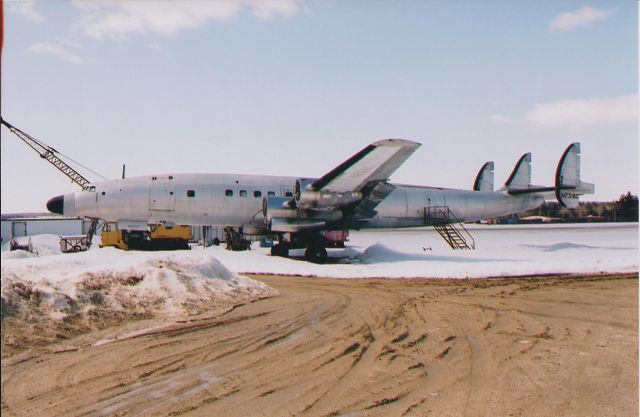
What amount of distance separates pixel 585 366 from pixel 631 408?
1.38 metres

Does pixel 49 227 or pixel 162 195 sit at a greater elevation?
pixel 162 195

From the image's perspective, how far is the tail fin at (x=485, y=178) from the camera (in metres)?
28.3

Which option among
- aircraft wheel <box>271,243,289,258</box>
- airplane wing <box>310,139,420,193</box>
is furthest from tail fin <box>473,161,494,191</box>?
aircraft wheel <box>271,243,289,258</box>

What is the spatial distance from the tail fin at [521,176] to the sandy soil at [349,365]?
1840cm

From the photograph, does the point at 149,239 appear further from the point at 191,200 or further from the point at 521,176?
the point at 521,176

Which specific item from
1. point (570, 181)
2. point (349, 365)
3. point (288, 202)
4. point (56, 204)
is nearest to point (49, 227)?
point (56, 204)

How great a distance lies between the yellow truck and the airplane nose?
7.84m

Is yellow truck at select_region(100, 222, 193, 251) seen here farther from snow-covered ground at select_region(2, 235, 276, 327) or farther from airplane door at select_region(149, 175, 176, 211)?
snow-covered ground at select_region(2, 235, 276, 327)

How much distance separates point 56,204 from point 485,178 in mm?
23156

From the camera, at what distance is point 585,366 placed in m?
6.37

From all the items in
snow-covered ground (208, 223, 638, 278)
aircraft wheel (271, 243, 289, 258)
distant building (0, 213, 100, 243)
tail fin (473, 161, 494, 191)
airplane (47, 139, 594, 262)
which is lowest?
snow-covered ground (208, 223, 638, 278)

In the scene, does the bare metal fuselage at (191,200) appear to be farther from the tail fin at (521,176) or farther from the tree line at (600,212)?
the tree line at (600,212)

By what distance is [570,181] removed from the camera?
27.4 m

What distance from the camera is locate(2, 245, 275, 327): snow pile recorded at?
8.23m
